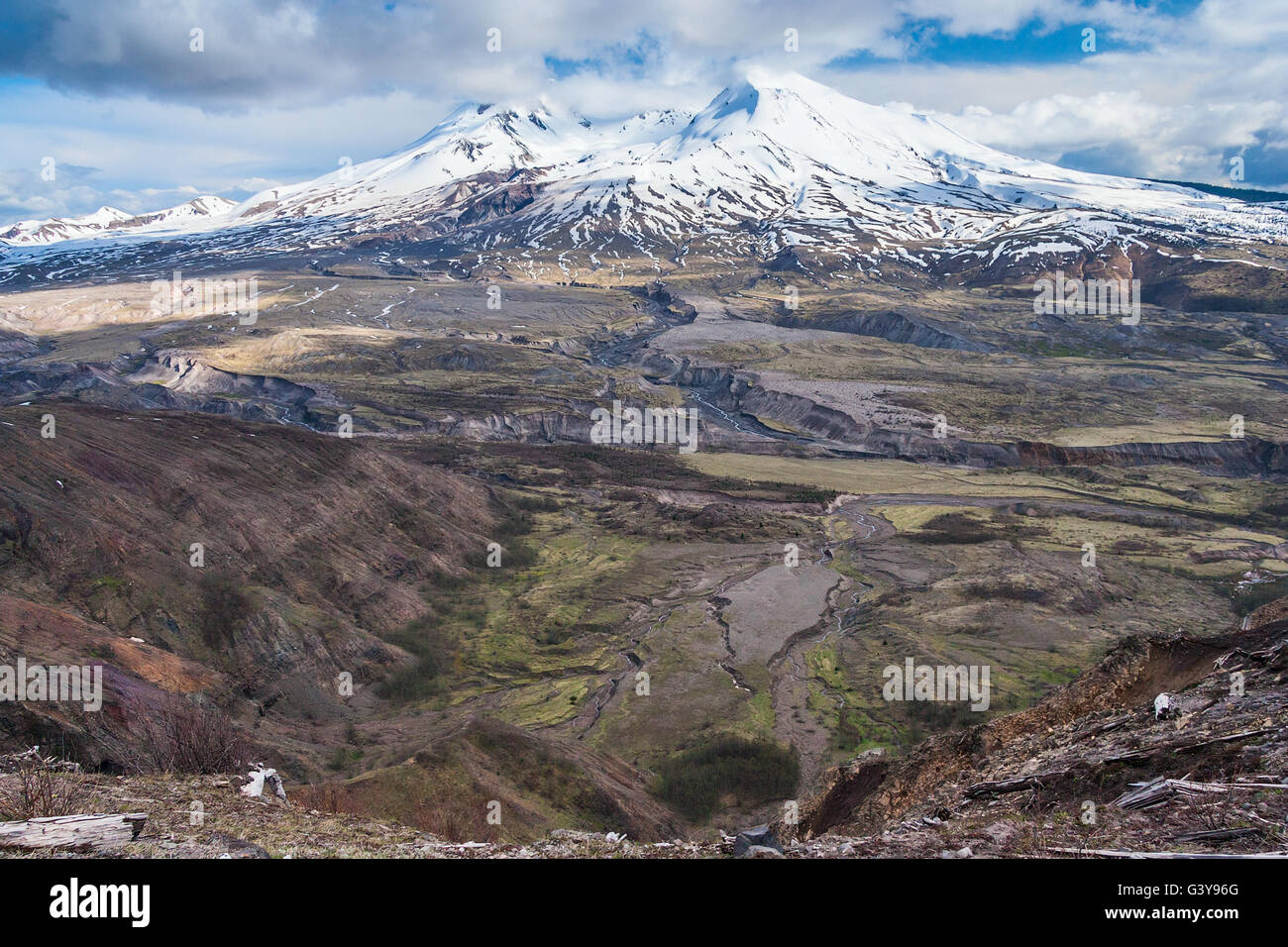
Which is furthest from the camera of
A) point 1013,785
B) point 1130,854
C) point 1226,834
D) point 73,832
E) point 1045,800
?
point 1013,785

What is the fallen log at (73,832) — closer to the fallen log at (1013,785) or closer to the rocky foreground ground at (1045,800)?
the rocky foreground ground at (1045,800)

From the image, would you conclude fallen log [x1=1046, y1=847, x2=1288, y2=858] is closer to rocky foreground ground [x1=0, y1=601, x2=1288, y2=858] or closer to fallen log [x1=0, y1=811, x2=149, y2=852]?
rocky foreground ground [x1=0, y1=601, x2=1288, y2=858]

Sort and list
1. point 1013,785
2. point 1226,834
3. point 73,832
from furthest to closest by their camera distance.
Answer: point 1013,785, point 73,832, point 1226,834

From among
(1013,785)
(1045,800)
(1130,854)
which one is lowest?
(1013,785)

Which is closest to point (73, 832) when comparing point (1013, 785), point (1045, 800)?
point (1045, 800)

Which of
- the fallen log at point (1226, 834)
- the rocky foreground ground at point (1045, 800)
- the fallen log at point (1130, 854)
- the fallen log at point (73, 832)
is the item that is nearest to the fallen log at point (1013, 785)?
the rocky foreground ground at point (1045, 800)

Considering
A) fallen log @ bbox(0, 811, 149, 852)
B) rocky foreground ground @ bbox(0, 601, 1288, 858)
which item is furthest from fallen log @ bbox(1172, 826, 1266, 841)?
fallen log @ bbox(0, 811, 149, 852)

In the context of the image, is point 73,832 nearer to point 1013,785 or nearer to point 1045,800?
point 1045,800

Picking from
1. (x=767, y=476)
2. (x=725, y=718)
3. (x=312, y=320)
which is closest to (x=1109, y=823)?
(x=725, y=718)
